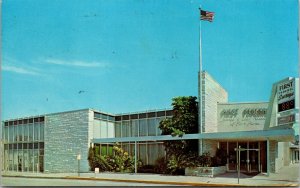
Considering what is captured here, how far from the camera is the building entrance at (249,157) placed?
25844 mm

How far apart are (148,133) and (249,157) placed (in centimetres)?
686

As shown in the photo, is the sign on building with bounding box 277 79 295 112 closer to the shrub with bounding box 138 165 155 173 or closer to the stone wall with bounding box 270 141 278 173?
the stone wall with bounding box 270 141 278 173

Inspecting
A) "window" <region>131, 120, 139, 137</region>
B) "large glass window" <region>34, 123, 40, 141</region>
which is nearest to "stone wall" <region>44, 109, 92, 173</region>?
"large glass window" <region>34, 123, 40, 141</region>

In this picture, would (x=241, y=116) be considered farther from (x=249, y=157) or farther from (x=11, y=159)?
(x=11, y=159)

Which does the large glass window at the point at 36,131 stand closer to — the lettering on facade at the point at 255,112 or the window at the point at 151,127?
the window at the point at 151,127

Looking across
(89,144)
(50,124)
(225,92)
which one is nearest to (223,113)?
(225,92)

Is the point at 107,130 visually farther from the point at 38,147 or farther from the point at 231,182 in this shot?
the point at 231,182

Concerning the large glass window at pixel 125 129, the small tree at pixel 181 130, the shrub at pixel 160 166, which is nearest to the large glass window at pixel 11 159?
the large glass window at pixel 125 129

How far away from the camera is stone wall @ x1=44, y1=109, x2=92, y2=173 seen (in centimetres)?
2920

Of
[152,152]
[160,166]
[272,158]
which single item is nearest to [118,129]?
[152,152]

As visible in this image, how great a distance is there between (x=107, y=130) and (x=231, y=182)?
12.9m

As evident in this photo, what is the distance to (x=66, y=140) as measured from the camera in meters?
30.1

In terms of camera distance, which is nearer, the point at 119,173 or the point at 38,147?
the point at 119,173

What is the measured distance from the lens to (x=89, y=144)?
29.0 m
